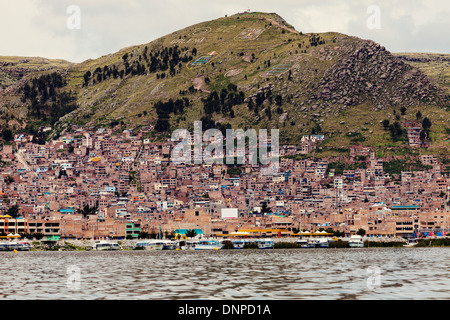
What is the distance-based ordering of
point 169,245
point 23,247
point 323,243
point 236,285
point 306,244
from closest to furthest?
point 236,285 < point 23,247 < point 306,244 < point 323,243 < point 169,245

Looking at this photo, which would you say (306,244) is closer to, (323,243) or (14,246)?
(323,243)

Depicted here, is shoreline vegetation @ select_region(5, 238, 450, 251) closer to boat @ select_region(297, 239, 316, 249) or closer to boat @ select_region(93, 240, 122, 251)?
boat @ select_region(297, 239, 316, 249)

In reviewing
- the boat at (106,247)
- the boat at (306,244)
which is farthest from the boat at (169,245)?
the boat at (306,244)

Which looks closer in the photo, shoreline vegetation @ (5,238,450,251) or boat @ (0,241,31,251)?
boat @ (0,241,31,251)

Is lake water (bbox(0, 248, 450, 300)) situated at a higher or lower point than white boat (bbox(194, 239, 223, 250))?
higher

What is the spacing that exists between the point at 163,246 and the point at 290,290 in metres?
131

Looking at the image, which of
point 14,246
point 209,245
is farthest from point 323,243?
point 14,246

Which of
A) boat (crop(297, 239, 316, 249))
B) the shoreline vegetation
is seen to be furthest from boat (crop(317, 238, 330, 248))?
the shoreline vegetation

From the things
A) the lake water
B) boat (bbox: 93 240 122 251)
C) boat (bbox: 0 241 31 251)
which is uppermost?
the lake water

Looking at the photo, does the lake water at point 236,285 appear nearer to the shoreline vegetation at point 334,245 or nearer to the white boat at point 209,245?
the white boat at point 209,245

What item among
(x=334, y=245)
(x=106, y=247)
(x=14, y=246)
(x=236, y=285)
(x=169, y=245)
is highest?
(x=236, y=285)

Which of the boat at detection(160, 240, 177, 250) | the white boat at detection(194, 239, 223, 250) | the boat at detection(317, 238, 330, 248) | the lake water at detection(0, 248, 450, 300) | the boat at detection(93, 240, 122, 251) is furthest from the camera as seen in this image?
the boat at detection(93, 240, 122, 251)
